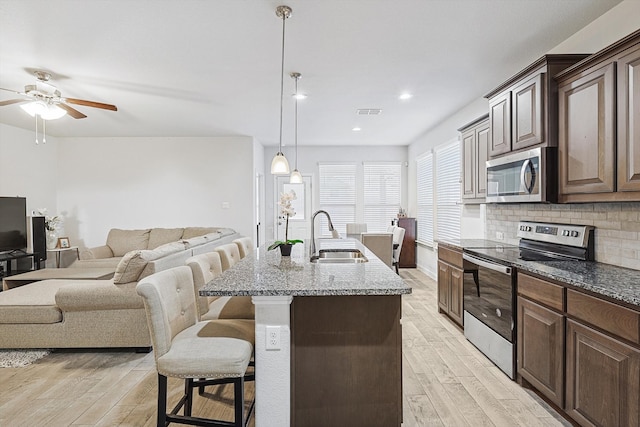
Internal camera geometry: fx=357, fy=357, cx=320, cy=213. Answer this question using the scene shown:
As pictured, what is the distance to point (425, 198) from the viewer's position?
6883 millimetres

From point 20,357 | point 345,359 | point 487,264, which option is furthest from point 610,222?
point 20,357

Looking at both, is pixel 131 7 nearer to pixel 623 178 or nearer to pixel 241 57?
pixel 241 57

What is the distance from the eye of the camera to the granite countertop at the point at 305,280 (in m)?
1.63

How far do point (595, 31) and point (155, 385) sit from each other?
13.5ft

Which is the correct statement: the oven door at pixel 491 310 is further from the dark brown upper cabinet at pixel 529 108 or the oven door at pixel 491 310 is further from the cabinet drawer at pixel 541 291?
the dark brown upper cabinet at pixel 529 108

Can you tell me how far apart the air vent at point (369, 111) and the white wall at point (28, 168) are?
222 inches

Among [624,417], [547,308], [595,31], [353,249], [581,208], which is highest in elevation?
[595,31]

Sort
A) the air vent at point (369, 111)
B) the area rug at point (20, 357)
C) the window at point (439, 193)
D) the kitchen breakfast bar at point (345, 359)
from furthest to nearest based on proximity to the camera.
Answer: the window at point (439, 193) < the air vent at point (369, 111) < the area rug at point (20, 357) < the kitchen breakfast bar at point (345, 359)

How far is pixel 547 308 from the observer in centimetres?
216

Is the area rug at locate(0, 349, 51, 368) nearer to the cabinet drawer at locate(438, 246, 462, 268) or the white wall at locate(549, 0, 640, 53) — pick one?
the cabinet drawer at locate(438, 246, 462, 268)

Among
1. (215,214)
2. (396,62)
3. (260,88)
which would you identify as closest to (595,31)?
(396,62)

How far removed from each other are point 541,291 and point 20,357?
4.14 meters

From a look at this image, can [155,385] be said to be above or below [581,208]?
below

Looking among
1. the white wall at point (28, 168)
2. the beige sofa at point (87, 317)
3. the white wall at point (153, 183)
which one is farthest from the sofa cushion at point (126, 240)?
the beige sofa at point (87, 317)
